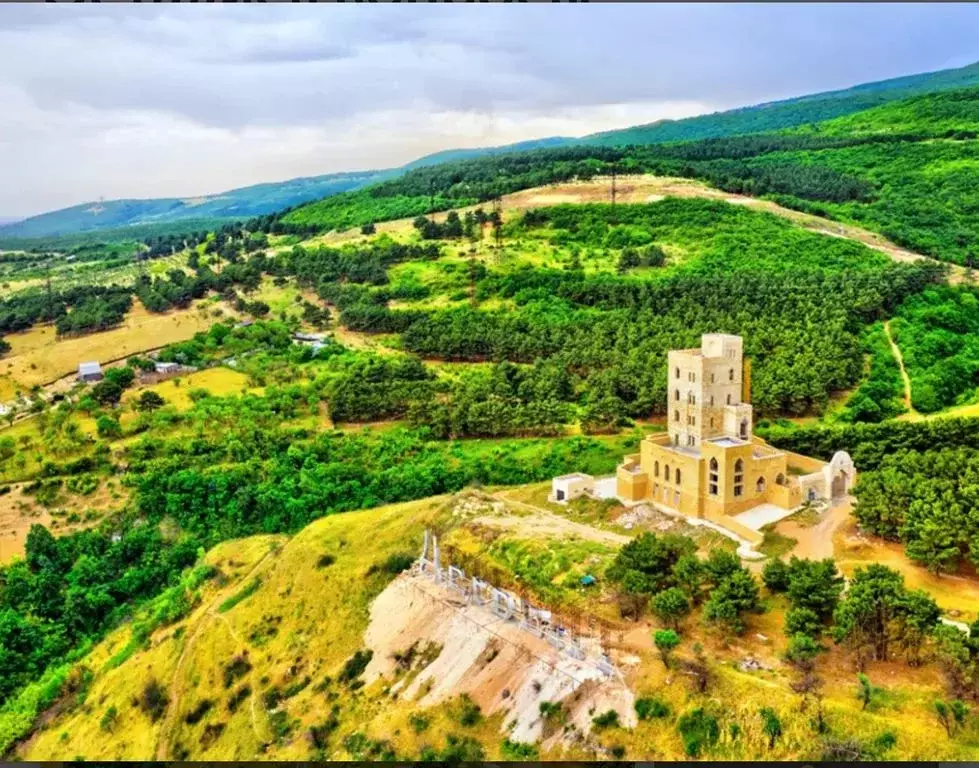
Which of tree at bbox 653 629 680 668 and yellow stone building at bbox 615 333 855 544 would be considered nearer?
tree at bbox 653 629 680 668

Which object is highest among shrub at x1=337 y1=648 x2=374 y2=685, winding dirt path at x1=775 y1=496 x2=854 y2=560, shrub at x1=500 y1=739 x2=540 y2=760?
shrub at x1=500 y1=739 x2=540 y2=760

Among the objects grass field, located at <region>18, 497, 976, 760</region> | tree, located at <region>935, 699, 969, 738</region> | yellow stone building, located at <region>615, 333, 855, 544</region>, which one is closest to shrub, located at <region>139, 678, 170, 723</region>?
grass field, located at <region>18, 497, 976, 760</region>

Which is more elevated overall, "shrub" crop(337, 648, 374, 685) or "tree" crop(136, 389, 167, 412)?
"tree" crop(136, 389, 167, 412)

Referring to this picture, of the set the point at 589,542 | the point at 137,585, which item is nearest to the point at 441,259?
the point at 137,585

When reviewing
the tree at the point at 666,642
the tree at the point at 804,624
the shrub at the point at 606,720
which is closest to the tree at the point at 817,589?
the tree at the point at 804,624

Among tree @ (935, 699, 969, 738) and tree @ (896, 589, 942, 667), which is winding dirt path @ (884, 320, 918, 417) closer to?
tree @ (896, 589, 942, 667)

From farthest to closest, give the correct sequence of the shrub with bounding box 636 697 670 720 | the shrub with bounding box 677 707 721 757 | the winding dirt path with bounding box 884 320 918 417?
1. the winding dirt path with bounding box 884 320 918 417
2. the shrub with bounding box 636 697 670 720
3. the shrub with bounding box 677 707 721 757

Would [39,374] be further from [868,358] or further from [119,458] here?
[868,358]
